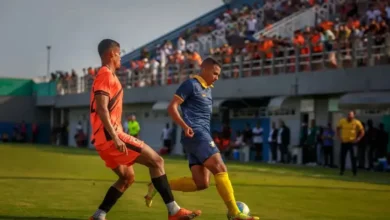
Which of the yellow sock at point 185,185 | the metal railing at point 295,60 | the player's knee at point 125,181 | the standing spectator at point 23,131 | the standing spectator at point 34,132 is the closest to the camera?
the player's knee at point 125,181

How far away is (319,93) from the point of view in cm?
3359

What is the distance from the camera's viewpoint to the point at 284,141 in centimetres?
3531

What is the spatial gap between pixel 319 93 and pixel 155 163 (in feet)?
81.2

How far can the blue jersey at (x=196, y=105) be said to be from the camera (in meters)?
10.4

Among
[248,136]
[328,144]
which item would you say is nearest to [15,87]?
[248,136]

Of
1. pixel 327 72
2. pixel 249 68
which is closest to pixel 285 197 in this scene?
pixel 327 72

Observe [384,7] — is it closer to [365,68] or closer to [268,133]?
[365,68]

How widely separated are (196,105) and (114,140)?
1783 millimetres

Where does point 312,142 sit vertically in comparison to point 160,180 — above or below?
above

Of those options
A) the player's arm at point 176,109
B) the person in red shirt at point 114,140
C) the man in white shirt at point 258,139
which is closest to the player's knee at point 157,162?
the person in red shirt at point 114,140

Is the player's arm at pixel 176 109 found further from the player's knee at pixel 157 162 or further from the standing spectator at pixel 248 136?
the standing spectator at pixel 248 136

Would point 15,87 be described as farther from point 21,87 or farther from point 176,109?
point 176,109

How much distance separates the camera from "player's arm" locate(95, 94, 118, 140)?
29.9ft

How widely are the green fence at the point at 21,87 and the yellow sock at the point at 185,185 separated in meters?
58.8
